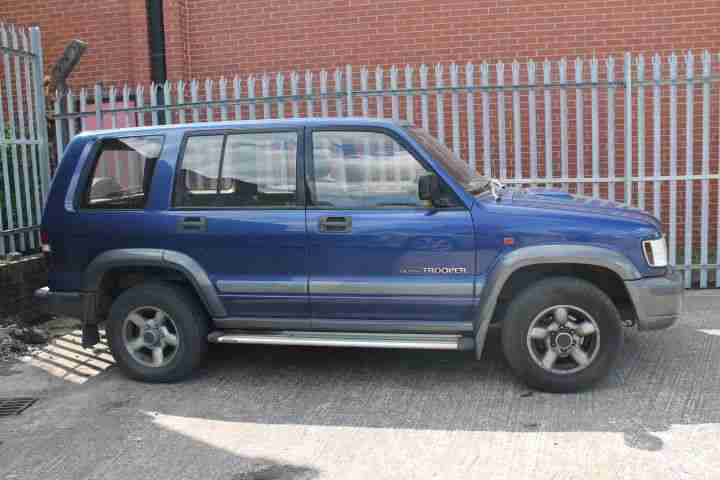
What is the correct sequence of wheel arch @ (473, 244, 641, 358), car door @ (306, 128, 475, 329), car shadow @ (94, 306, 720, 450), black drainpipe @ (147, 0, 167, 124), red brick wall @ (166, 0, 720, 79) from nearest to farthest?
car shadow @ (94, 306, 720, 450) → wheel arch @ (473, 244, 641, 358) → car door @ (306, 128, 475, 329) → red brick wall @ (166, 0, 720, 79) → black drainpipe @ (147, 0, 167, 124)

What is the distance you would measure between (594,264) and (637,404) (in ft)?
3.02

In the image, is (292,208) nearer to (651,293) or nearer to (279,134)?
(279,134)

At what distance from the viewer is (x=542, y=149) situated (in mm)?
9859

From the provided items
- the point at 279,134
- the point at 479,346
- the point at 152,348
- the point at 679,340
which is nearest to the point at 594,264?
the point at 479,346

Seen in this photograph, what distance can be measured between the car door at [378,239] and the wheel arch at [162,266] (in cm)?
73

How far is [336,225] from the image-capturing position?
17.1 ft

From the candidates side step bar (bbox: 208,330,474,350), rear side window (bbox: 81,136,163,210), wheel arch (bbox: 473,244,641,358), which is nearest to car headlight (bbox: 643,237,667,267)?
wheel arch (bbox: 473,244,641,358)

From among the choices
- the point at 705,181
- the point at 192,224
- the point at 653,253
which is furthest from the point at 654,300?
the point at 705,181

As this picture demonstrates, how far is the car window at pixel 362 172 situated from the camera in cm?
523

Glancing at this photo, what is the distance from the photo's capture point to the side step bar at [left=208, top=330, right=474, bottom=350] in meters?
5.05

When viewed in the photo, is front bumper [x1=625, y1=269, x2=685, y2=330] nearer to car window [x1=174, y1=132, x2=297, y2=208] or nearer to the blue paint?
the blue paint

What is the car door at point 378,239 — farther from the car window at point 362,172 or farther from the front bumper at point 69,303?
the front bumper at point 69,303

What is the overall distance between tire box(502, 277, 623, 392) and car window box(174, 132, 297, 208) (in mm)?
1744

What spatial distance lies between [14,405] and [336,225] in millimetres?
2628
